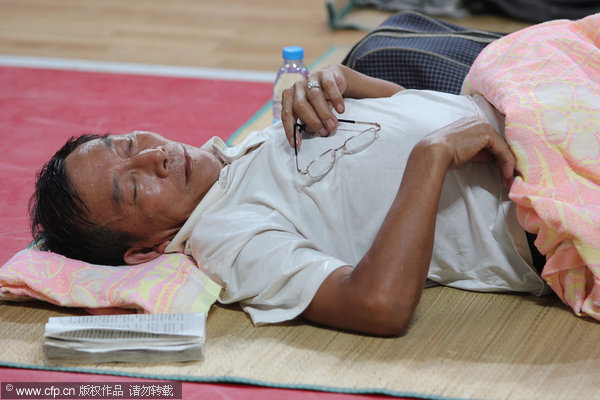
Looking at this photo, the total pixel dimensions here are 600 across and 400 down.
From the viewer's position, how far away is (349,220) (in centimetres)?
161

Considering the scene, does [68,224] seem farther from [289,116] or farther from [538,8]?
[538,8]

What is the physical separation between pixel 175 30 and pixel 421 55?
202 cm

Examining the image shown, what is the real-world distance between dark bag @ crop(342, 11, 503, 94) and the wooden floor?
3.60 ft

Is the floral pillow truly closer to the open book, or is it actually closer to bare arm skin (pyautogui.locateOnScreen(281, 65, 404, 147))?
the open book

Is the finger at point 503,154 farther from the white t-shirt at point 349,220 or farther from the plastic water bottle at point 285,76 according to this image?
the plastic water bottle at point 285,76

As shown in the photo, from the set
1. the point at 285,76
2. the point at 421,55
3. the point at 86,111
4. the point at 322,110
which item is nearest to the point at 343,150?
the point at 322,110

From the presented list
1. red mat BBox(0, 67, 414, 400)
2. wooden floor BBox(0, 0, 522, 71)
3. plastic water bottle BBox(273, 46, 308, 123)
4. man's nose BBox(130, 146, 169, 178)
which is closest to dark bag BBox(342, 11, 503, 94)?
plastic water bottle BBox(273, 46, 308, 123)

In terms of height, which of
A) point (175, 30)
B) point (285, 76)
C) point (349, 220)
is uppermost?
point (349, 220)

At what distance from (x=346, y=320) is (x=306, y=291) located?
95 mm

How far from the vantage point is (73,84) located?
316 centimetres

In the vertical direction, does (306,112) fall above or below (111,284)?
above

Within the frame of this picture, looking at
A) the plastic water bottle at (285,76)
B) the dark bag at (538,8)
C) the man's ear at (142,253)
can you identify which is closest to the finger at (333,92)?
→ the man's ear at (142,253)

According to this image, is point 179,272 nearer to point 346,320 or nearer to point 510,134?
point 346,320

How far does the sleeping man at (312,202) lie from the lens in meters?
1.49
